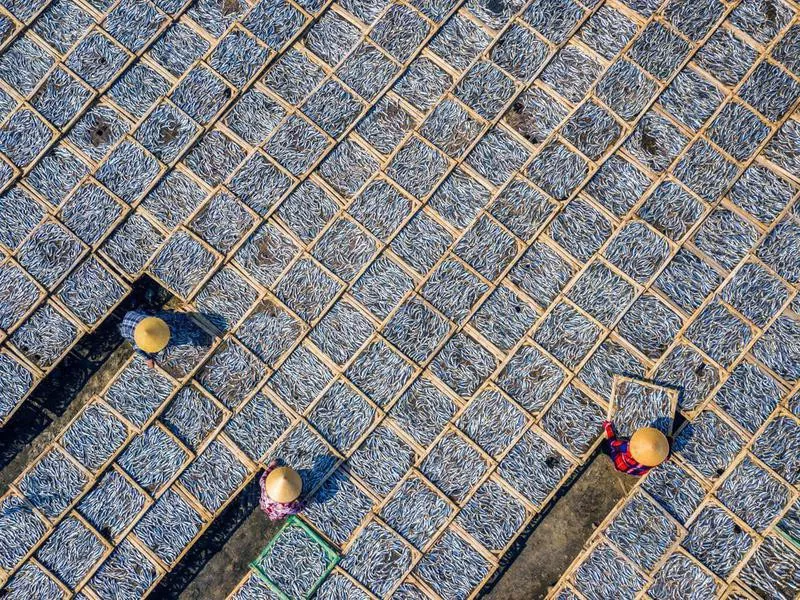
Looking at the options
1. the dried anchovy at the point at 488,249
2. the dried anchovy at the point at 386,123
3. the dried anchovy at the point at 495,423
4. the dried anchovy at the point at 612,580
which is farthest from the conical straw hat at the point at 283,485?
the dried anchovy at the point at 386,123

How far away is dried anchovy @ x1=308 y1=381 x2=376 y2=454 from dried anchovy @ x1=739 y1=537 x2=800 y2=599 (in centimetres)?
632

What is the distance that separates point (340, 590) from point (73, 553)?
13.9 ft

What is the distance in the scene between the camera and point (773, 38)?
32.2ft

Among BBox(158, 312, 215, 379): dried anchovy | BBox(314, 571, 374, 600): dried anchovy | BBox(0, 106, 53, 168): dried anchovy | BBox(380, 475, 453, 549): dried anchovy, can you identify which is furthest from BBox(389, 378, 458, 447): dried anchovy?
BBox(0, 106, 53, 168): dried anchovy

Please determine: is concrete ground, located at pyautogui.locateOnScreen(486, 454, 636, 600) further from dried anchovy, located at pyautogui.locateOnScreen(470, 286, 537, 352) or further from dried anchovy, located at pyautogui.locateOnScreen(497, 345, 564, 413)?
dried anchovy, located at pyautogui.locateOnScreen(470, 286, 537, 352)

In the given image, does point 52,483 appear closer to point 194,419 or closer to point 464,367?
point 194,419

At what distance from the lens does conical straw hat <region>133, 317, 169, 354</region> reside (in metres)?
9.05

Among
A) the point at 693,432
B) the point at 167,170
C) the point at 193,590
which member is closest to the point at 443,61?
the point at 167,170

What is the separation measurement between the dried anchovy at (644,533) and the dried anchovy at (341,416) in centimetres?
419

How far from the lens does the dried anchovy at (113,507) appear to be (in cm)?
940

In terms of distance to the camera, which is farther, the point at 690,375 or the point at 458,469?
the point at 690,375

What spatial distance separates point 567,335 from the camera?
9.48 metres

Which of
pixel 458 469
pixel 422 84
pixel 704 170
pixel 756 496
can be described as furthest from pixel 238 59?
pixel 756 496

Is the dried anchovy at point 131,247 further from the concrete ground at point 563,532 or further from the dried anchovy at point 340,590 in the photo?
the concrete ground at point 563,532
